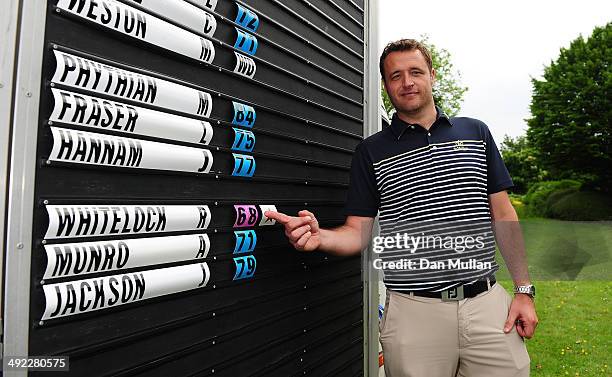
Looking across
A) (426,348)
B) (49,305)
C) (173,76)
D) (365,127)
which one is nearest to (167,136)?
(173,76)

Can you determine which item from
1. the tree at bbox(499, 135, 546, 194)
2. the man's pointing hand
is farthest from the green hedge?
the man's pointing hand

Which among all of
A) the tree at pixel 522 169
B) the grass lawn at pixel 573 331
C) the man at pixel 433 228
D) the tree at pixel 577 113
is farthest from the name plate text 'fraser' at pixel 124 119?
the tree at pixel 522 169

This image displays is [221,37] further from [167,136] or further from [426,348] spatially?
[426,348]

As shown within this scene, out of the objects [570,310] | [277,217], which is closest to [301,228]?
[277,217]

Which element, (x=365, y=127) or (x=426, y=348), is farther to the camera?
(x=365, y=127)

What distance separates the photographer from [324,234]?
2537 millimetres

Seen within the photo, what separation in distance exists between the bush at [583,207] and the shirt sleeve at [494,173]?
26.6 m

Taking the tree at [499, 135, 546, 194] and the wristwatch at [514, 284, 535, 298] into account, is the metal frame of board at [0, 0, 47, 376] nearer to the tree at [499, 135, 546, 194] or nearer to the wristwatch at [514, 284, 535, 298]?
the wristwatch at [514, 284, 535, 298]

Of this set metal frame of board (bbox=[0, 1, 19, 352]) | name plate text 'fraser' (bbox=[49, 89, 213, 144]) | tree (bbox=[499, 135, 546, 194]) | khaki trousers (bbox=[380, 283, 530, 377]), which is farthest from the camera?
tree (bbox=[499, 135, 546, 194])

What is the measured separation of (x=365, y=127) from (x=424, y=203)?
1.19 metres

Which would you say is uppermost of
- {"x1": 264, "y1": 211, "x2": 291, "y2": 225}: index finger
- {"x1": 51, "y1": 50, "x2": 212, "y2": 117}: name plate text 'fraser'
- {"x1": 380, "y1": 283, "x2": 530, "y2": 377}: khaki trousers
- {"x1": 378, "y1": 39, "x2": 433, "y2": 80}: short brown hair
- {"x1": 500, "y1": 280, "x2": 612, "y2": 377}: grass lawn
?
{"x1": 378, "y1": 39, "x2": 433, "y2": 80}: short brown hair

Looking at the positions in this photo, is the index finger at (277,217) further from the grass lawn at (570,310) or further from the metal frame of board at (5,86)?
the grass lawn at (570,310)

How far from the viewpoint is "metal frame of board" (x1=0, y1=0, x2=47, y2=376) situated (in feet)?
4.68

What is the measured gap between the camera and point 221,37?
2.22m
